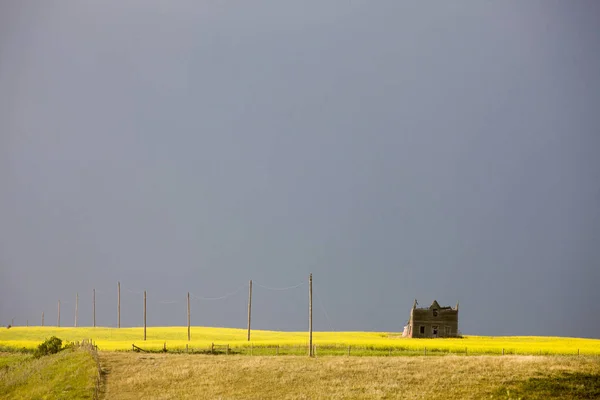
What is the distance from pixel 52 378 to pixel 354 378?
23.8m

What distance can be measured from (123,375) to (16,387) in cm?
803

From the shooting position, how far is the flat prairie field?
137 ft

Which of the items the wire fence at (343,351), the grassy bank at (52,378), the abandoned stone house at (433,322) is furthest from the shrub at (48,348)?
the abandoned stone house at (433,322)

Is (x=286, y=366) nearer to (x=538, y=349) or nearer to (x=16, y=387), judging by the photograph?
(x=16, y=387)

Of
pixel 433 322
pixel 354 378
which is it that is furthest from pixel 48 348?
pixel 433 322

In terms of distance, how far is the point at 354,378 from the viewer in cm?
4725

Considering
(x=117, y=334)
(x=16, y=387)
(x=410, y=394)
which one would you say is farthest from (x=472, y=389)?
(x=117, y=334)

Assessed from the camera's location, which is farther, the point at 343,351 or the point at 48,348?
the point at 48,348

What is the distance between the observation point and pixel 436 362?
5256cm

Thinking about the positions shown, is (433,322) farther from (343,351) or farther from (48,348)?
(48,348)

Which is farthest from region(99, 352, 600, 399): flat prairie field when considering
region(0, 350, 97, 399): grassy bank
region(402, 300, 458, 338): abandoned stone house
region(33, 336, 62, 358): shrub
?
region(402, 300, 458, 338): abandoned stone house

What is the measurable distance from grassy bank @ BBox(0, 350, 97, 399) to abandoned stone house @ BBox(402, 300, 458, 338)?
47774 millimetres

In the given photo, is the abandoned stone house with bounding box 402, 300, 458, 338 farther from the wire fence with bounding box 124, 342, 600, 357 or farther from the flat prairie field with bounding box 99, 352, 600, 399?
the flat prairie field with bounding box 99, 352, 600, 399

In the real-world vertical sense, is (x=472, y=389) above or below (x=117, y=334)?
above
